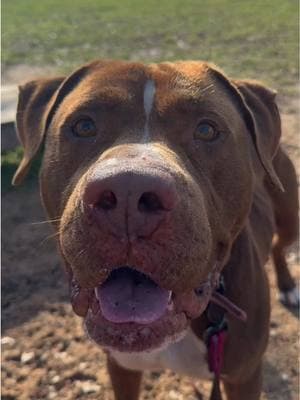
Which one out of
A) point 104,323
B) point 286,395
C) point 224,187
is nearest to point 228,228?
point 224,187

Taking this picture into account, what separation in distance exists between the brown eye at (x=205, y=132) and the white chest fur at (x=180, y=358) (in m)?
1.04

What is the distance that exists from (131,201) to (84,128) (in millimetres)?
893

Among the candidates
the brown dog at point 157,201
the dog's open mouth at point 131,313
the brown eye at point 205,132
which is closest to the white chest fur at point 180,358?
the brown dog at point 157,201

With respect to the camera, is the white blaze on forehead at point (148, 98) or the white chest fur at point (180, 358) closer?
the white blaze on forehead at point (148, 98)

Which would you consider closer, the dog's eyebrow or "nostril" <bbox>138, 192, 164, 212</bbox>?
"nostril" <bbox>138, 192, 164, 212</bbox>

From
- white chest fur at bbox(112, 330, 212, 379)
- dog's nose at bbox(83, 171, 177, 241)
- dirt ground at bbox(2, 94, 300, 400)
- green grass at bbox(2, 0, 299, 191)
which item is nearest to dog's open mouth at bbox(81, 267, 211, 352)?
dog's nose at bbox(83, 171, 177, 241)

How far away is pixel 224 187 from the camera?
2863 mm

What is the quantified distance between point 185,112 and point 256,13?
47.0 ft

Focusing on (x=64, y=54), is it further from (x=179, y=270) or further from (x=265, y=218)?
(x=179, y=270)

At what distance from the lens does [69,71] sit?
1143cm

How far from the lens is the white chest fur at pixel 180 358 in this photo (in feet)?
10.7

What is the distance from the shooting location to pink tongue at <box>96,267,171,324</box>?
8.13ft

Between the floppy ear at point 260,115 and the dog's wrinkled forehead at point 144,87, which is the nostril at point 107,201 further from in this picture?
the floppy ear at point 260,115

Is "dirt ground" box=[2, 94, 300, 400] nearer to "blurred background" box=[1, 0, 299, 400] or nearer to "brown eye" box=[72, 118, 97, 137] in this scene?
"blurred background" box=[1, 0, 299, 400]
